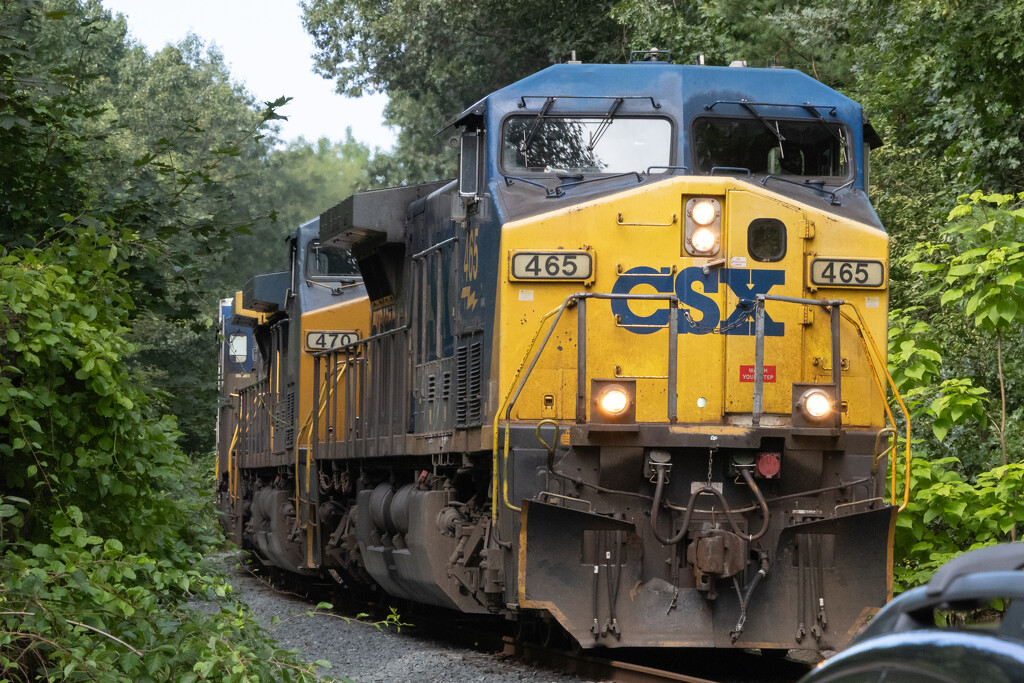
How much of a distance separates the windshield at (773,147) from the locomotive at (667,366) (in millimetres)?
14

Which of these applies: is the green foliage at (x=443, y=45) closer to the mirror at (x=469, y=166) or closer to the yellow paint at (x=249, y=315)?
the yellow paint at (x=249, y=315)

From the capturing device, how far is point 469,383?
8.52 m

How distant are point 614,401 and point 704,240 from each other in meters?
1.20

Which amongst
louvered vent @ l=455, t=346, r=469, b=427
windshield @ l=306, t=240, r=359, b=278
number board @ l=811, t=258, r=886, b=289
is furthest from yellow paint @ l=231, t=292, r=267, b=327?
number board @ l=811, t=258, r=886, b=289

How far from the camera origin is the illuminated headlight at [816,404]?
23.7 feet

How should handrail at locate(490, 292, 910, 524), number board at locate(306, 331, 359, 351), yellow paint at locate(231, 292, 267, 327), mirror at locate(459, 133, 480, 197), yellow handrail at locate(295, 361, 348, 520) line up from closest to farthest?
handrail at locate(490, 292, 910, 524) < mirror at locate(459, 133, 480, 197) < yellow handrail at locate(295, 361, 348, 520) < number board at locate(306, 331, 359, 351) < yellow paint at locate(231, 292, 267, 327)

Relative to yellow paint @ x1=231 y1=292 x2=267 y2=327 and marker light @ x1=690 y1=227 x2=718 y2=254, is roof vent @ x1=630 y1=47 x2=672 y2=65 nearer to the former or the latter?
marker light @ x1=690 y1=227 x2=718 y2=254

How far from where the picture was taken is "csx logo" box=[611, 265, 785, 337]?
7547 mm

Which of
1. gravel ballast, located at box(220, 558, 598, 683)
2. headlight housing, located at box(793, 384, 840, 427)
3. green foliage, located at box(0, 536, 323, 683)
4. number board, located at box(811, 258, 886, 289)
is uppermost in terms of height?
number board, located at box(811, 258, 886, 289)

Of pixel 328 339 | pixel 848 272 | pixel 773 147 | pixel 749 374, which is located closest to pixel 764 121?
pixel 773 147

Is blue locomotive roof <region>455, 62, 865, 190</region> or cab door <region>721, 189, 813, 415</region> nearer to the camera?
cab door <region>721, 189, 813, 415</region>

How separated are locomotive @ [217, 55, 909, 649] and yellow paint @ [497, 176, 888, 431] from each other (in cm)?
1

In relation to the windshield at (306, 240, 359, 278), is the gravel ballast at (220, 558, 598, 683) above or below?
below

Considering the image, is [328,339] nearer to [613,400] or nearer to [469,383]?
[469,383]
